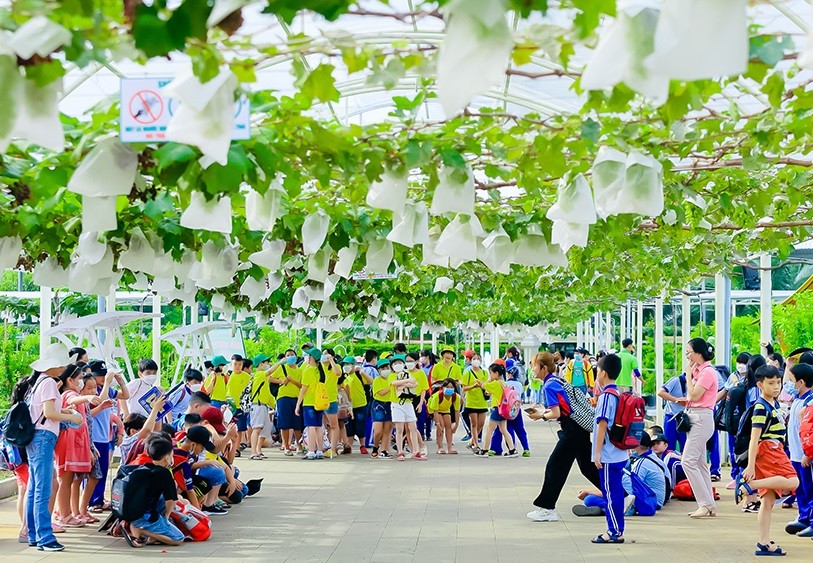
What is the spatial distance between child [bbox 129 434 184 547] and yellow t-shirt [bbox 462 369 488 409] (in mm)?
9477

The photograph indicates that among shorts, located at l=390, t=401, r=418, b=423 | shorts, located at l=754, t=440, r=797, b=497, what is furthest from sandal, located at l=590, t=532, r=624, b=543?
shorts, located at l=390, t=401, r=418, b=423

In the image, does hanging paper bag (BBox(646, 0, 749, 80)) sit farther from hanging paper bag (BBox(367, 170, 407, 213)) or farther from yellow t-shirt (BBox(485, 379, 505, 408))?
yellow t-shirt (BBox(485, 379, 505, 408))

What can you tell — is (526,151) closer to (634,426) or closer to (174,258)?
(174,258)

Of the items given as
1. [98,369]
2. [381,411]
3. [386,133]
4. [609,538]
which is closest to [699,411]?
[609,538]

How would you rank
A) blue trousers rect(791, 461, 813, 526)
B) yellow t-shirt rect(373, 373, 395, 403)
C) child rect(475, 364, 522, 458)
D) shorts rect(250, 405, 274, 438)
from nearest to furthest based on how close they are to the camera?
1. blue trousers rect(791, 461, 813, 526)
2. yellow t-shirt rect(373, 373, 395, 403)
3. child rect(475, 364, 522, 458)
4. shorts rect(250, 405, 274, 438)

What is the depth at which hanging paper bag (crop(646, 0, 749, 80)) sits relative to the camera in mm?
2326

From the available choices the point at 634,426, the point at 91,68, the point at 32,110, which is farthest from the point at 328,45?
the point at 634,426

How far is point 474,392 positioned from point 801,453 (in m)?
9.27

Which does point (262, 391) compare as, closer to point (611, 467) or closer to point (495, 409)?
point (495, 409)

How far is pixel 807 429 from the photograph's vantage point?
29.5 feet

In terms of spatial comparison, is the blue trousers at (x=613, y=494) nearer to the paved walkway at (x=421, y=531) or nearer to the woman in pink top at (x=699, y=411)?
the paved walkway at (x=421, y=531)

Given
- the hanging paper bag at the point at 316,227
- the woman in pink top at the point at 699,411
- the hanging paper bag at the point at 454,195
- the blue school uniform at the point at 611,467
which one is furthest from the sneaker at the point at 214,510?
the hanging paper bag at the point at 454,195

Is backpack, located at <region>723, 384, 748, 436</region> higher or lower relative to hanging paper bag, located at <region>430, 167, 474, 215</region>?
lower

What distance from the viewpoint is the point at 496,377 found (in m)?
17.9
